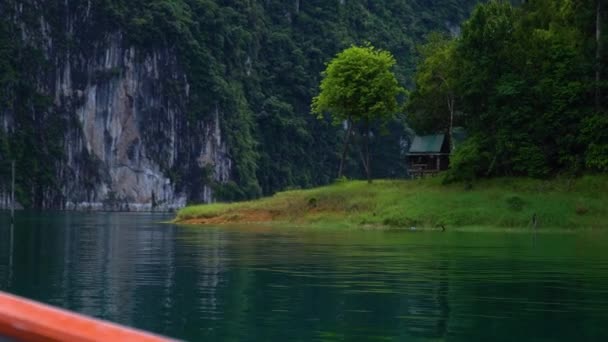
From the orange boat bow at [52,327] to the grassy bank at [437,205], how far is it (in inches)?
2009

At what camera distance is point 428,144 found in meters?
74.5

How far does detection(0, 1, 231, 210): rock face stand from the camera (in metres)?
143

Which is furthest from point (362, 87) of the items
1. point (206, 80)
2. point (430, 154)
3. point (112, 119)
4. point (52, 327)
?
point (206, 80)

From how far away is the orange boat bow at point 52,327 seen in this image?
2186 millimetres

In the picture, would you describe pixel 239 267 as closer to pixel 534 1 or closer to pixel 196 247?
pixel 196 247

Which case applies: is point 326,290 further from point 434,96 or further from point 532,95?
point 434,96

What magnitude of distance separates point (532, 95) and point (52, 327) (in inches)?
2319

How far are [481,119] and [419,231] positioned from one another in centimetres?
1150

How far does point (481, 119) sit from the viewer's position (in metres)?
60.1

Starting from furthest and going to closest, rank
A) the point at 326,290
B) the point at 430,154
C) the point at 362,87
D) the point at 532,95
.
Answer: the point at 430,154 < the point at 362,87 < the point at 532,95 < the point at 326,290

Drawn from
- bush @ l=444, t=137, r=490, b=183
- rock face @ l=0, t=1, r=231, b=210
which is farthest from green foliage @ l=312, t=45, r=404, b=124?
rock face @ l=0, t=1, r=231, b=210

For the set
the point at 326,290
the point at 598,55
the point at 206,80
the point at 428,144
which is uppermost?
the point at 206,80

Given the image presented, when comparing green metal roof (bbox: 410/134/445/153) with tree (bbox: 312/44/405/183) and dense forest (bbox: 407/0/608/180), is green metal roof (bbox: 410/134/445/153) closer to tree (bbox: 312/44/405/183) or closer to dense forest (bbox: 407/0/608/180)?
tree (bbox: 312/44/405/183)

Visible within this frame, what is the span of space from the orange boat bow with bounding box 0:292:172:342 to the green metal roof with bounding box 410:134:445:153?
2833 inches
